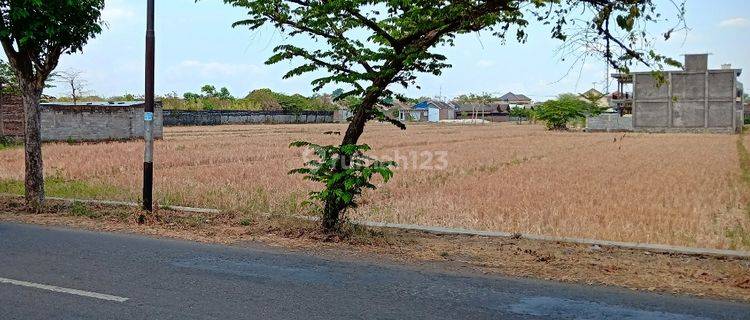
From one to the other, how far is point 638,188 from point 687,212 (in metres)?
4.19

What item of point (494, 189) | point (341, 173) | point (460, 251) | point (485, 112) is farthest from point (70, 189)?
point (485, 112)

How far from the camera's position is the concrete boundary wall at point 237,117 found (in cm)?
6234

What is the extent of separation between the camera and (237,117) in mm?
72875

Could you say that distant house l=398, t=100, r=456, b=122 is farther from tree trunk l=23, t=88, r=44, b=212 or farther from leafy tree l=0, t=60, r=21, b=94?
tree trunk l=23, t=88, r=44, b=212

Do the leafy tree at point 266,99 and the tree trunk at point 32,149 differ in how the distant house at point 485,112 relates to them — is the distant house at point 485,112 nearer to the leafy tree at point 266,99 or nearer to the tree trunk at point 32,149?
the leafy tree at point 266,99

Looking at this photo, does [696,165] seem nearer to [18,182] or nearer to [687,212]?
[687,212]

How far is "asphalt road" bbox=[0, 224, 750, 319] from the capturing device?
241 inches

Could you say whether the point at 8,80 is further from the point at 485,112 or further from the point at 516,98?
the point at 516,98

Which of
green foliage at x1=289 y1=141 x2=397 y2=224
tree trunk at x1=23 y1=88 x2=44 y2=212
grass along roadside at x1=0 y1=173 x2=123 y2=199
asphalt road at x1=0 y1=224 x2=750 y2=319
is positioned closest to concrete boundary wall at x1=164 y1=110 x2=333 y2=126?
grass along roadside at x1=0 y1=173 x2=123 y2=199

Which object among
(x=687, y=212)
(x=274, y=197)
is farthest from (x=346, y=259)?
(x=687, y=212)

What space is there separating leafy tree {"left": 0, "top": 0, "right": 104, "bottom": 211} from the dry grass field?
2147 mm

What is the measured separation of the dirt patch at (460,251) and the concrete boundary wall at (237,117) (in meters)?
51.7

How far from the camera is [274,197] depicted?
1420 cm

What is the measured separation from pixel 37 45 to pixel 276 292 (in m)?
8.76
